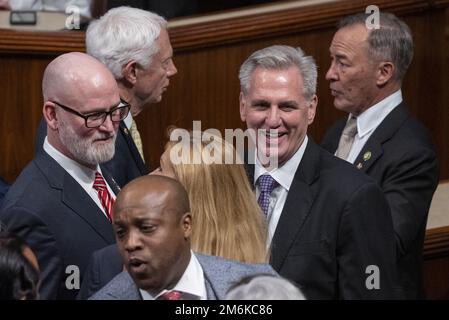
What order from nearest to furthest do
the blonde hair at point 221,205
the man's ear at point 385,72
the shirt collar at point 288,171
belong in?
the blonde hair at point 221,205, the shirt collar at point 288,171, the man's ear at point 385,72

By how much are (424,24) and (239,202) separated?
7.18 feet

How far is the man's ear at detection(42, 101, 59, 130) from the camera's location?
434cm

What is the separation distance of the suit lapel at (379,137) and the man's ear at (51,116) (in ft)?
3.47

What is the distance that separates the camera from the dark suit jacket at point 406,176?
462 centimetres

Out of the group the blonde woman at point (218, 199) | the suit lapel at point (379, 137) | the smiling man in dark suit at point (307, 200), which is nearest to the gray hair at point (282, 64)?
the smiling man in dark suit at point (307, 200)

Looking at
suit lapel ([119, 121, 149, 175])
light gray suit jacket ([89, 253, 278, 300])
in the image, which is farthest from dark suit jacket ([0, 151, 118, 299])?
suit lapel ([119, 121, 149, 175])

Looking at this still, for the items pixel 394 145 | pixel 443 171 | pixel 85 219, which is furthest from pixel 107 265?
pixel 443 171

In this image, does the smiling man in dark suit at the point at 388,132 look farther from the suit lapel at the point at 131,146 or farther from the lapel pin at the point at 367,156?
the suit lapel at the point at 131,146

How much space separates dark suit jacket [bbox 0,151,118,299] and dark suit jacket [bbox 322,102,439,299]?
0.95m

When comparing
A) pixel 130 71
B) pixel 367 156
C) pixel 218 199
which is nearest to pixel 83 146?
pixel 218 199

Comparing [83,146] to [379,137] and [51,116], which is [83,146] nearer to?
[51,116]

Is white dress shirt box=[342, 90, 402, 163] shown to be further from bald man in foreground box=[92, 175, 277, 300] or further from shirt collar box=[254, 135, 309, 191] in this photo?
bald man in foreground box=[92, 175, 277, 300]

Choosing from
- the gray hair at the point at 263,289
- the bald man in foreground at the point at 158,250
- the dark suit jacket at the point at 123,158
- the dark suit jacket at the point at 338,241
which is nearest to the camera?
the gray hair at the point at 263,289
